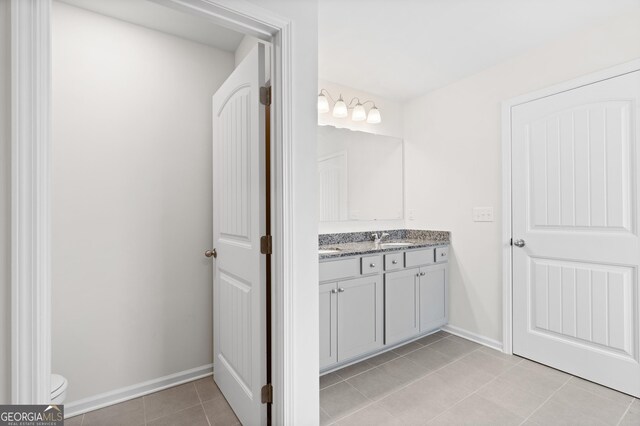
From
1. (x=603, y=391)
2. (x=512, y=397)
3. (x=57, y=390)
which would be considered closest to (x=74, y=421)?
(x=57, y=390)

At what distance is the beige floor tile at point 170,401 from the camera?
1.76 meters

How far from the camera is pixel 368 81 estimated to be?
284 centimetres

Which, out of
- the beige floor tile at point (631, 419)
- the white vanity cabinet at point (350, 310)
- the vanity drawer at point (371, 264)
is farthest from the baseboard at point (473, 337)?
the vanity drawer at point (371, 264)

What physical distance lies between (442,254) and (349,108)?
1645 mm

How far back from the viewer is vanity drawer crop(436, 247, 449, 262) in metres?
2.82

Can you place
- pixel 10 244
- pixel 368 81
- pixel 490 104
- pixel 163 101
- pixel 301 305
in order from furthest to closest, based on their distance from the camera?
1. pixel 368 81
2. pixel 490 104
3. pixel 163 101
4. pixel 301 305
5. pixel 10 244

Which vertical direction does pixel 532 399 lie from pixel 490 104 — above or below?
below

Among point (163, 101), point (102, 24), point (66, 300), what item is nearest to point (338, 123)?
point (163, 101)

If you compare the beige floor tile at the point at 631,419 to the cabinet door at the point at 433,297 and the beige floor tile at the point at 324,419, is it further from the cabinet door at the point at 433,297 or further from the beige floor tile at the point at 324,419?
the beige floor tile at the point at 324,419

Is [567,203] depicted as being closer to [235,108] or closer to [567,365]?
[567,365]

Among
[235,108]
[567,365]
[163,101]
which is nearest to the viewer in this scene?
[235,108]

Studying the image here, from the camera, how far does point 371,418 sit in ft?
5.60

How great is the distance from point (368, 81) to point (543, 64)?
1.34 metres

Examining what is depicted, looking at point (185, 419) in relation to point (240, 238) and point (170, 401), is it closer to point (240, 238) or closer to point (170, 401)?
point (170, 401)
